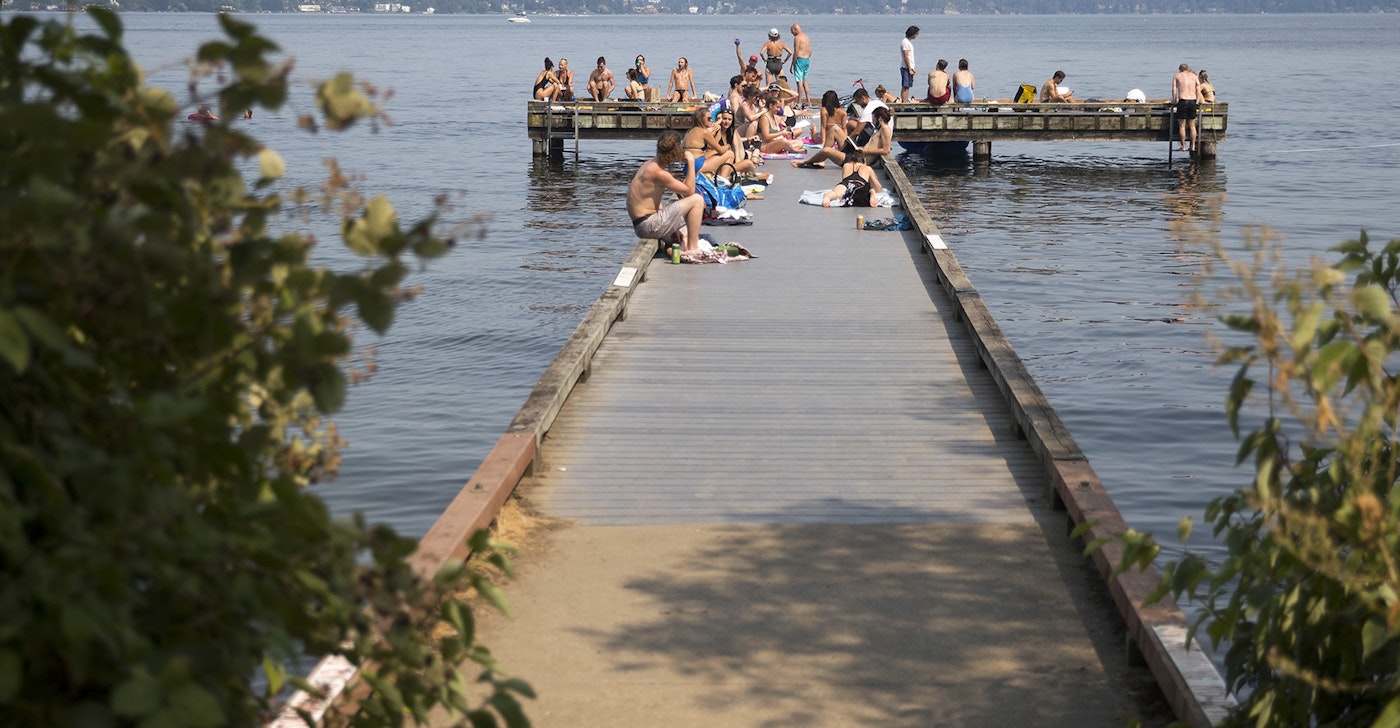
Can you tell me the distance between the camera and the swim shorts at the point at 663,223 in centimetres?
1384

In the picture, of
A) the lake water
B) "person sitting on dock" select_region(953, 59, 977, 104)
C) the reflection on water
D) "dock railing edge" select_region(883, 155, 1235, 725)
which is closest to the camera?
"dock railing edge" select_region(883, 155, 1235, 725)

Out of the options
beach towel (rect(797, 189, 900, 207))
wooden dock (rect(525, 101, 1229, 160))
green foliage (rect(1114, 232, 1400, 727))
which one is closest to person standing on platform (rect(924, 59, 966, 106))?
wooden dock (rect(525, 101, 1229, 160))

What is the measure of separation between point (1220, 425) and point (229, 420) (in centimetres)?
1222

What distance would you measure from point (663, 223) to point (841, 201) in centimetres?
504

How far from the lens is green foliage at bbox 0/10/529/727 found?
2.02m

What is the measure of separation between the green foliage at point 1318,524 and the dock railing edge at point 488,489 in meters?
1.70

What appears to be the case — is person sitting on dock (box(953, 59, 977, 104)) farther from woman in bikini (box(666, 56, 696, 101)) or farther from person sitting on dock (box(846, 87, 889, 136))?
person sitting on dock (box(846, 87, 889, 136))

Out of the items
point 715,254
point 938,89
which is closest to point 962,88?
point 938,89

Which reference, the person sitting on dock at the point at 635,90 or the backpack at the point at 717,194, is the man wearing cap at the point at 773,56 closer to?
the person sitting on dock at the point at 635,90

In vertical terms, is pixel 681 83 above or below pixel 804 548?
above

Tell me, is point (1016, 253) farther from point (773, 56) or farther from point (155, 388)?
point (155, 388)

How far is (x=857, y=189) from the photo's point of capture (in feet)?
59.6

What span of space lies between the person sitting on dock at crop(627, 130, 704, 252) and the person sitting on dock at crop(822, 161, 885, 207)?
448cm

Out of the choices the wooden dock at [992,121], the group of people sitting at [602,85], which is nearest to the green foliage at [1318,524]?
the wooden dock at [992,121]
